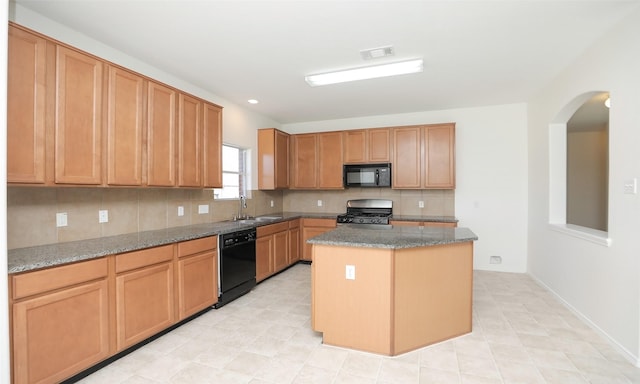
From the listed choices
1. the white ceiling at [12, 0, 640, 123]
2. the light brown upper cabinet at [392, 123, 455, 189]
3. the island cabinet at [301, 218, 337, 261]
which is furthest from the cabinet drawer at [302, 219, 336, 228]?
the white ceiling at [12, 0, 640, 123]

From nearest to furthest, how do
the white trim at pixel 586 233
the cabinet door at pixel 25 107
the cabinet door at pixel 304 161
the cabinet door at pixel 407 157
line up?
the cabinet door at pixel 25 107
the white trim at pixel 586 233
the cabinet door at pixel 407 157
the cabinet door at pixel 304 161

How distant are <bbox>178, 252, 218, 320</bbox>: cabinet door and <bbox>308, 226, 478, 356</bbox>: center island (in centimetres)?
123

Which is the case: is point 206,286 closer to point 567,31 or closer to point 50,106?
point 50,106

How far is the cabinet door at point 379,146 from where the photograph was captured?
489cm

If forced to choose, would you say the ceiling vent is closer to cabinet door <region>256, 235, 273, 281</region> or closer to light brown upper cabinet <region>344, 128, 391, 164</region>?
light brown upper cabinet <region>344, 128, 391, 164</region>

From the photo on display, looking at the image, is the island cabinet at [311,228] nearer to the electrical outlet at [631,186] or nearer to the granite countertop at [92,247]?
the granite countertop at [92,247]

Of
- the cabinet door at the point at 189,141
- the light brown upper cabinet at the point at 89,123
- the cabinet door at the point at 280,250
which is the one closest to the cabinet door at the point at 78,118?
the light brown upper cabinet at the point at 89,123

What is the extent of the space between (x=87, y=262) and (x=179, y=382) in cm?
103

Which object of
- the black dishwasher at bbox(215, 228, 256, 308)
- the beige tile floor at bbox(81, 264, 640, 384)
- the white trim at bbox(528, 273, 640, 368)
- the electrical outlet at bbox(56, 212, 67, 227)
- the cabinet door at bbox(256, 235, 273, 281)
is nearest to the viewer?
the beige tile floor at bbox(81, 264, 640, 384)

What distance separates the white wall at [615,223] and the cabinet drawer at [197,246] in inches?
142

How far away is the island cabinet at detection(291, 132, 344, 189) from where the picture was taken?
5.21 meters

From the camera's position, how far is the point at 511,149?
457cm

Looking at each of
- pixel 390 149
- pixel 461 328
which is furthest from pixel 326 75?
pixel 461 328

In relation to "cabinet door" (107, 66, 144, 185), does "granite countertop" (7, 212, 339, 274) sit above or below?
below
